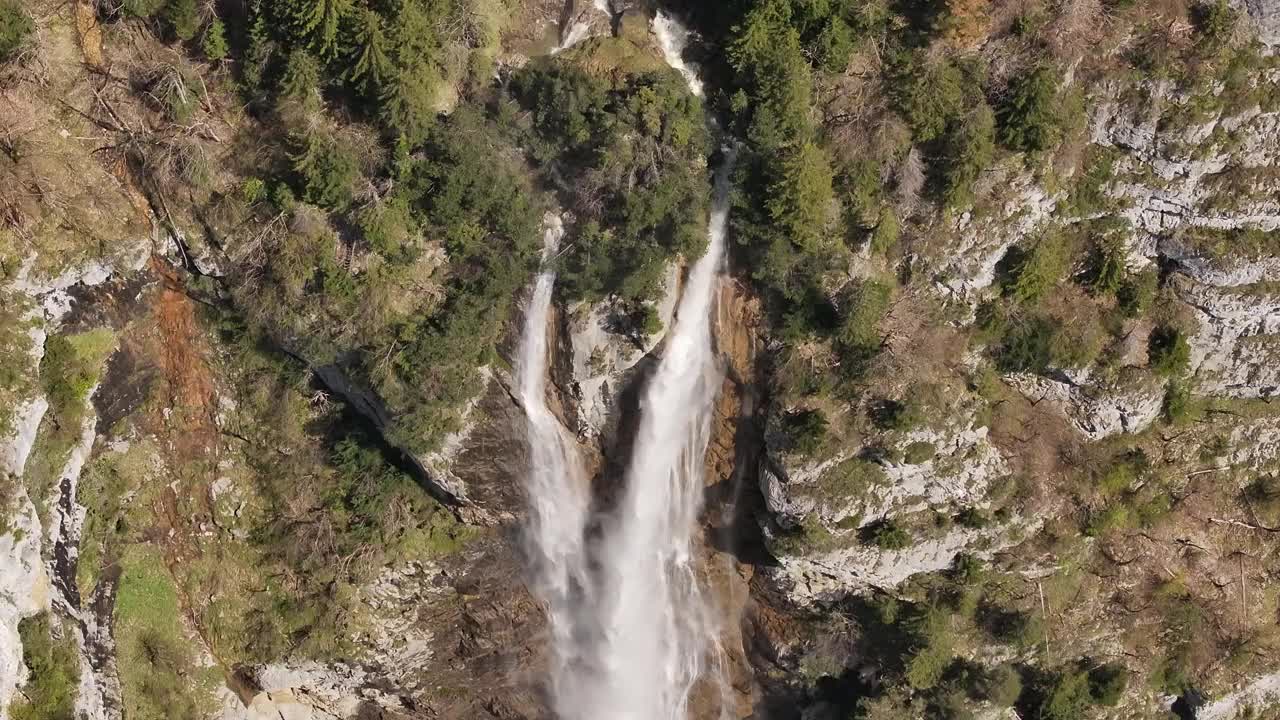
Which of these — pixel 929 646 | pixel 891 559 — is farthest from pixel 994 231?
pixel 929 646

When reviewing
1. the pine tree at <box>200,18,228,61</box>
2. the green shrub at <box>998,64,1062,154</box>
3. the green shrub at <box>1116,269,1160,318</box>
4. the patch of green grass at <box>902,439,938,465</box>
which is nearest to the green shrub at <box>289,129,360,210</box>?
the pine tree at <box>200,18,228,61</box>

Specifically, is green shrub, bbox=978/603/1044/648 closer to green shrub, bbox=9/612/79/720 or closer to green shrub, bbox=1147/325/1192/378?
green shrub, bbox=1147/325/1192/378


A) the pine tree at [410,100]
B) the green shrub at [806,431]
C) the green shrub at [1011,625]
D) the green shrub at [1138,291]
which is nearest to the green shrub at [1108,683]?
the green shrub at [1011,625]

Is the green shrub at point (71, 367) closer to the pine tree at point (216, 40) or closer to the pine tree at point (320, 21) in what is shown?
the pine tree at point (216, 40)

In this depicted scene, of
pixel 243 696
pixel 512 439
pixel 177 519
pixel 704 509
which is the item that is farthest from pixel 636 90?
pixel 243 696

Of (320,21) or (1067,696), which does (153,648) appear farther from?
(1067,696)

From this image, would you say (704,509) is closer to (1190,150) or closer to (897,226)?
(897,226)
